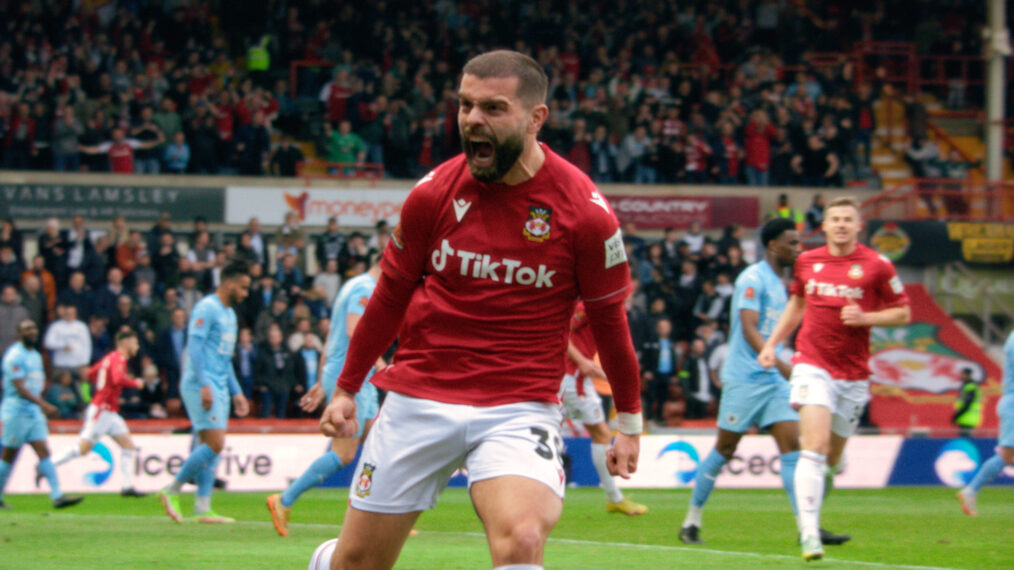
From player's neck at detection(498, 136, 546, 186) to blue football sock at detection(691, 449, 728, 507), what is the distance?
507 cm

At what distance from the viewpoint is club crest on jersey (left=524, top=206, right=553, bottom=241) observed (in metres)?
4.59

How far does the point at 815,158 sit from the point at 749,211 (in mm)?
2049

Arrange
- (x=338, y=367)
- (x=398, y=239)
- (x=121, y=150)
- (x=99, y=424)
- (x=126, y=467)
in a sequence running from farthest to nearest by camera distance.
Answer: (x=121, y=150) → (x=126, y=467) → (x=99, y=424) → (x=338, y=367) → (x=398, y=239)

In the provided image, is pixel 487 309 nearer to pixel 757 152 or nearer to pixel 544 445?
pixel 544 445

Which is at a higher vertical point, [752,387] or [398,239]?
[398,239]

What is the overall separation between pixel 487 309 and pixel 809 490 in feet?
13.3

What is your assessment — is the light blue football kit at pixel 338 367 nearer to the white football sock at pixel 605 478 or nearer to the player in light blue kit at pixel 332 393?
the player in light blue kit at pixel 332 393

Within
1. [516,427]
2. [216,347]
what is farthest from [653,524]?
[516,427]

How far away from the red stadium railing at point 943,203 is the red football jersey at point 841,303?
51.9ft

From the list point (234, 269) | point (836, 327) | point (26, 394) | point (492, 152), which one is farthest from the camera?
point (26, 394)

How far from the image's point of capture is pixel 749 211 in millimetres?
23172

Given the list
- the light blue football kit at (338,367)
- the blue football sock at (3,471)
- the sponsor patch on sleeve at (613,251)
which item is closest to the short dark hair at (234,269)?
the light blue football kit at (338,367)

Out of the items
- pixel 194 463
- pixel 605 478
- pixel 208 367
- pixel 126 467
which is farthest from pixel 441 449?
pixel 126 467

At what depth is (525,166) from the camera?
4641 millimetres
